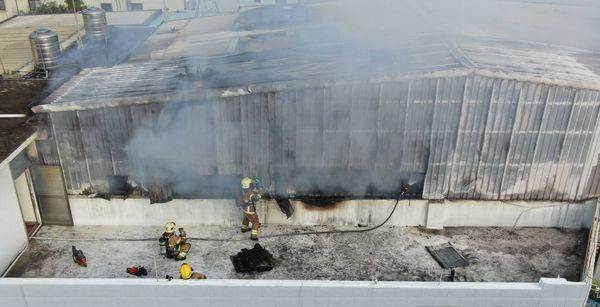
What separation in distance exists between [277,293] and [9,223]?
22.3 ft

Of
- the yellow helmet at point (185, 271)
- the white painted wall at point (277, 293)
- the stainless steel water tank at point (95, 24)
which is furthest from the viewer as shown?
the stainless steel water tank at point (95, 24)

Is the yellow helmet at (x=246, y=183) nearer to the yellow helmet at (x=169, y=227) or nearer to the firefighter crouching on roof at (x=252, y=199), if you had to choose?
the firefighter crouching on roof at (x=252, y=199)

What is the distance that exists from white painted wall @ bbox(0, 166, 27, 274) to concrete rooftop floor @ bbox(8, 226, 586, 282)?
0.28 metres

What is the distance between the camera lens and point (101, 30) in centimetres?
1927

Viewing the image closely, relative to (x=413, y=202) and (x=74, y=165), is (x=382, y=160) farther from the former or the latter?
(x=74, y=165)

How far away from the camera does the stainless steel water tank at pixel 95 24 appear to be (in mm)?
18922

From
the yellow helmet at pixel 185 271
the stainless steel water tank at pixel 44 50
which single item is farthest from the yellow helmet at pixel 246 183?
the stainless steel water tank at pixel 44 50

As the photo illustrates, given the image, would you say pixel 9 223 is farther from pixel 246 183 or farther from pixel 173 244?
pixel 246 183

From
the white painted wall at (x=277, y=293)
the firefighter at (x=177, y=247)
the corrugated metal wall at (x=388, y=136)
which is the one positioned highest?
the corrugated metal wall at (x=388, y=136)

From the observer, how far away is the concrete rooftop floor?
1174 cm

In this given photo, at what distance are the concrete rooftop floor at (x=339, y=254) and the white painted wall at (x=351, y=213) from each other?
0.21 meters

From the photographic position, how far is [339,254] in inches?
484

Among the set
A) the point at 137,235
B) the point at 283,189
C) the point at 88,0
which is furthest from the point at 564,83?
the point at 88,0

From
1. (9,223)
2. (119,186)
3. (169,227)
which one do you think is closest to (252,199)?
(169,227)
